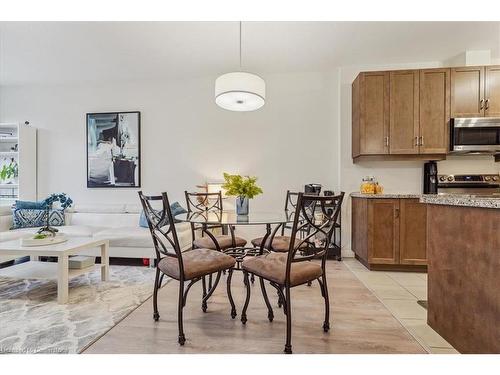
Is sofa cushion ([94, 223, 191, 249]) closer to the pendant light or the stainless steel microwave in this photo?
the pendant light

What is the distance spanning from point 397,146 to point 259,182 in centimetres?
195

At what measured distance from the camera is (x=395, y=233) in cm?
320

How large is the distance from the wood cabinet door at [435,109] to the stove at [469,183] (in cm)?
48

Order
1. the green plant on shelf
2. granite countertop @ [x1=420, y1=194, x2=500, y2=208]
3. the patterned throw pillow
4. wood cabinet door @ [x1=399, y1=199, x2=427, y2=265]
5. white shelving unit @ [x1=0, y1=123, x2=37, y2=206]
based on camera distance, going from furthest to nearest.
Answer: the green plant on shelf, white shelving unit @ [x1=0, y1=123, x2=37, y2=206], the patterned throw pillow, wood cabinet door @ [x1=399, y1=199, x2=427, y2=265], granite countertop @ [x1=420, y1=194, x2=500, y2=208]

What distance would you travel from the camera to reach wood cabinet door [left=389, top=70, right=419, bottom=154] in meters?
3.35

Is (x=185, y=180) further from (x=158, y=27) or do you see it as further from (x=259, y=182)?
(x=158, y=27)

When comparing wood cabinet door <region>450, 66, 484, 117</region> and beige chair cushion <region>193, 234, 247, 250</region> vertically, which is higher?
wood cabinet door <region>450, 66, 484, 117</region>

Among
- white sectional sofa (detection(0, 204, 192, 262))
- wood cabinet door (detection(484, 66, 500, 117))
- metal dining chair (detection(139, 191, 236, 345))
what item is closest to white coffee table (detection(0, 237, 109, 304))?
white sectional sofa (detection(0, 204, 192, 262))

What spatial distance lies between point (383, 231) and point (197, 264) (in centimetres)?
240

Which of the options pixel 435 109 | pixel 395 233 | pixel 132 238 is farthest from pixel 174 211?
pixel 435 109

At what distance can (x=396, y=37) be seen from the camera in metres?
3.13

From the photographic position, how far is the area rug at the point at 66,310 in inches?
67.8

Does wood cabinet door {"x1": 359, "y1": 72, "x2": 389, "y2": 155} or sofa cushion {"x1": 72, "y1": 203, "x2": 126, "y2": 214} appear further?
sofa cushion {"x1": 72, "y1": 203, "x2": 126, "y2": 214}

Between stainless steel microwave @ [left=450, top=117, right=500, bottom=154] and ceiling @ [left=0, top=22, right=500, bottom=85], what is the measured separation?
0.98 meters
